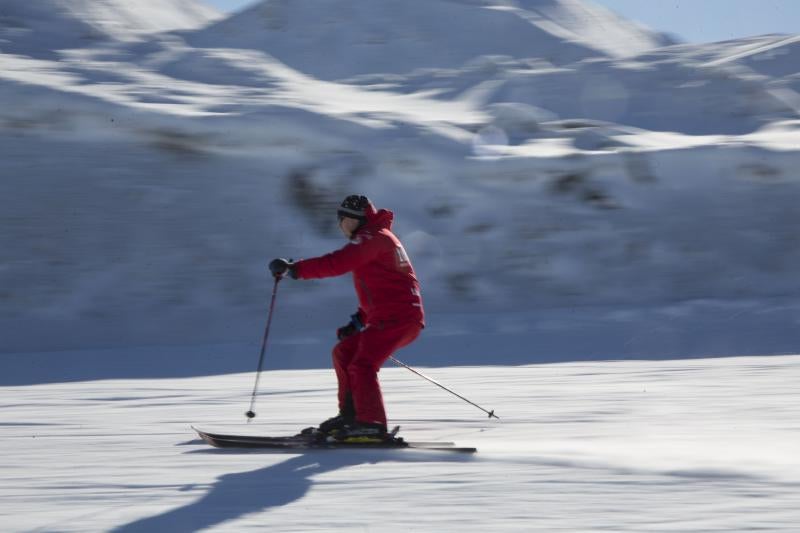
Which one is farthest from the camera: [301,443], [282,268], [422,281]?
[422,281]

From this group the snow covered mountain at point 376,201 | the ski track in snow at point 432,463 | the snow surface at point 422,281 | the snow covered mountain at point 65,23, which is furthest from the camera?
the snow covered mountain at point 65,23

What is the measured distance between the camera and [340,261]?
197 inches

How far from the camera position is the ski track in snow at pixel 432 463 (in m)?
3.79

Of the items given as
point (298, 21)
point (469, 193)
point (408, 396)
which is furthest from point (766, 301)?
point (298, 21)

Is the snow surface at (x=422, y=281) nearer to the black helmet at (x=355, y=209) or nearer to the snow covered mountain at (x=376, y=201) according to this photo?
the snow covered mountain at (x=376, y=201)

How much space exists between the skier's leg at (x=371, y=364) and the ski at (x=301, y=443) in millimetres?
125

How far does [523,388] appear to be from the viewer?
7570 millimetres

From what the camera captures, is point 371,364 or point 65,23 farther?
point 65,23

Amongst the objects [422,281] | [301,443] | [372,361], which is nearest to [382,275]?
[372,361]

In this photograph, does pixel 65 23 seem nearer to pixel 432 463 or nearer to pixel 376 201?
pixel 376 201

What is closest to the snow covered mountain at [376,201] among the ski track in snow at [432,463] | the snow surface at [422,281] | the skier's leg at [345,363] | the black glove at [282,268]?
the snow surface at [422,281]

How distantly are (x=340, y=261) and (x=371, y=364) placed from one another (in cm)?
58

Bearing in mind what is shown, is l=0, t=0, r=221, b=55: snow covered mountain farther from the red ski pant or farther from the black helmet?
the red ski pant

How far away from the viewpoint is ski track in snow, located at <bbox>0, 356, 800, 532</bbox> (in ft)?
12.5
